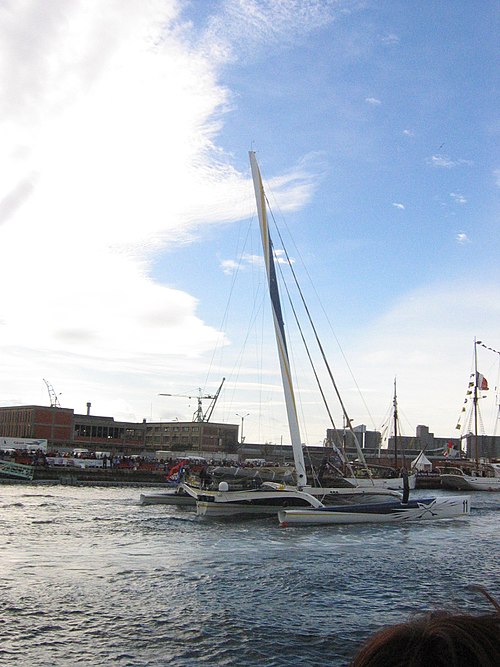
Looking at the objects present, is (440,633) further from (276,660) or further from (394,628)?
(276,660)

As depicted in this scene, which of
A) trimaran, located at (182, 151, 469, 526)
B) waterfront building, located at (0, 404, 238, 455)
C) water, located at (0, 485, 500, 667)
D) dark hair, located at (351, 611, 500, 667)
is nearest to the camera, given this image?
dark hair, located at (351, 611, 500, 667)

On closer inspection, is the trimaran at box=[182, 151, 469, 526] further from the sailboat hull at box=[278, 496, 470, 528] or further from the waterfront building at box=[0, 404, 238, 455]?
the waterfront building at box=[0, 404, 238, 455]

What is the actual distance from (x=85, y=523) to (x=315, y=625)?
20.5m

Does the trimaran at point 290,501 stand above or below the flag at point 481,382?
below

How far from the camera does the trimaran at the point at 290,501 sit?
121 feet

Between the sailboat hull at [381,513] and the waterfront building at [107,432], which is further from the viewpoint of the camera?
the waterfront building at [107,432]

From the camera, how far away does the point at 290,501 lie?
125 feet

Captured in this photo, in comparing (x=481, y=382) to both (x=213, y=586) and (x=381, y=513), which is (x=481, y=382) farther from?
(x=213, y=586)

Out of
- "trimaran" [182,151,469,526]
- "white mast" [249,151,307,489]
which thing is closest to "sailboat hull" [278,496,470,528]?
"trimaran" [182,151,469,526]

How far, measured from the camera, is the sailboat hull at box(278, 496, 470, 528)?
116 ft

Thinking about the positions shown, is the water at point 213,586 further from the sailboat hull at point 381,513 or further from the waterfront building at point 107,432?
the waterfront building at point 107,432

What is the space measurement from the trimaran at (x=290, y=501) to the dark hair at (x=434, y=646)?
34.5m

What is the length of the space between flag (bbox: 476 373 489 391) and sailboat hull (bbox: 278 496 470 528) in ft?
184

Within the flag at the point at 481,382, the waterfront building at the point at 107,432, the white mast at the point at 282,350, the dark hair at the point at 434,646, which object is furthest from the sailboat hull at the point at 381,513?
the waterfront building at the point at 107,432
